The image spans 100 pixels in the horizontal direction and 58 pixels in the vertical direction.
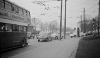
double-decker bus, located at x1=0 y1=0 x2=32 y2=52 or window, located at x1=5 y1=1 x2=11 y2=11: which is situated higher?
window, located at x1=5 y1=1 x2=11 y2=11

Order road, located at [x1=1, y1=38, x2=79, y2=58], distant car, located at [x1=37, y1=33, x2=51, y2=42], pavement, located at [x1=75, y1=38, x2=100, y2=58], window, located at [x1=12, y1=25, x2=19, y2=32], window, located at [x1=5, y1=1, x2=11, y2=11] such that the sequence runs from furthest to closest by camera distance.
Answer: distant car, located at [x1=37, y1=33, x2=51, y2=42], window, located at [x1=12, y1=25, x2=19, y2=32], window, located at [x1=5, y1=1, x2=11, y2=11], road, located at [x1=1, y1=38, x2=79, y2=58], pavement, located at [x1=75, y1=38, x2=100, y2=58]

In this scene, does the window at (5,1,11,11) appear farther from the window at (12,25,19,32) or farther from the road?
the road

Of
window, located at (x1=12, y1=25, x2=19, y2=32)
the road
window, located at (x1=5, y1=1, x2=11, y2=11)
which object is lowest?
the road

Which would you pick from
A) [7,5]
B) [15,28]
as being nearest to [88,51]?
[15,28]

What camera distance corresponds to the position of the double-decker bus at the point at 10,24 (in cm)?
838

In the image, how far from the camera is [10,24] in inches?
367

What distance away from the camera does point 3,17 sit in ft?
27.9

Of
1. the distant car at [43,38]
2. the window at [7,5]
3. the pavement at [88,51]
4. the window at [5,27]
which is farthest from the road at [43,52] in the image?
the distant car at [43,38]

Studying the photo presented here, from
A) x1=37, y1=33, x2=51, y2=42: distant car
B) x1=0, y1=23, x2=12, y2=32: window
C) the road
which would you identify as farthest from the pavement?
x1=37, y1=33, x2=51, y2=42: distant car

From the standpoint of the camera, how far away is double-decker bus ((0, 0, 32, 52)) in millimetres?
8381

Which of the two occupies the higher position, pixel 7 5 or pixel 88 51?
pixel 7 5

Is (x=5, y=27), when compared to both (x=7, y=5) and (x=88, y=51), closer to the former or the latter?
(x=7, y=5)

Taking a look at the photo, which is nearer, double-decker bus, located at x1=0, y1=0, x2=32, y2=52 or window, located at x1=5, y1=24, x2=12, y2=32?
double-decker bus, located at x1=0, y1=0, x2=32, y2=52

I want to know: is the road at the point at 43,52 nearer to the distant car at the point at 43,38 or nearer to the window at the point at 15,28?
the window at the point at 15,28
